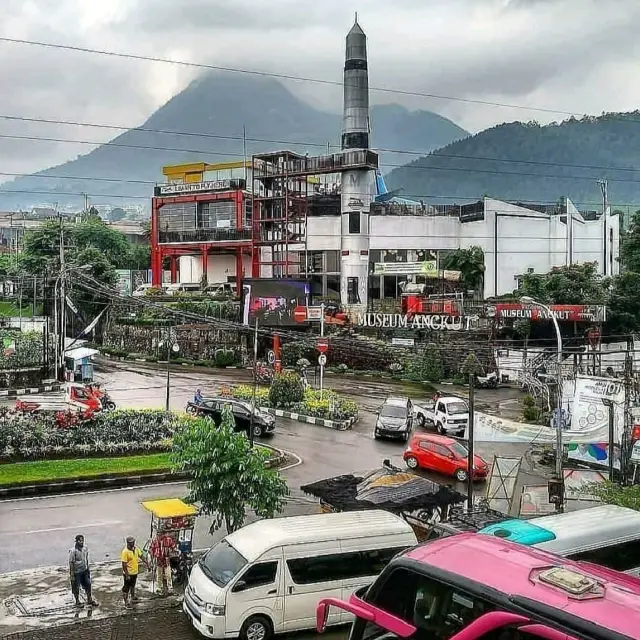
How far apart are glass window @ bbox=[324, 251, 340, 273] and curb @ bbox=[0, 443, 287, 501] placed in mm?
42961

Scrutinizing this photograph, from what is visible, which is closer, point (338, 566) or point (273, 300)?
point (338, 566)

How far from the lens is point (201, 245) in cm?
6856

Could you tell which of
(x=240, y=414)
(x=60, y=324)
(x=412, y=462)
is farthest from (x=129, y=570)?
(x=60, y=324)

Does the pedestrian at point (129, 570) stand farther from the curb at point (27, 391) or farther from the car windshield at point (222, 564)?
the curb at point (27, 391)

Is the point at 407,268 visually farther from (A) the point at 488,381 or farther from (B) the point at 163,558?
(B) the point at 163,558

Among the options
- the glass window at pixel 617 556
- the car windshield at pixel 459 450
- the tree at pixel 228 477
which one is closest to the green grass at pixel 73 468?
the tree at pixel 228 477

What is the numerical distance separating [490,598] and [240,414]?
21329 mm

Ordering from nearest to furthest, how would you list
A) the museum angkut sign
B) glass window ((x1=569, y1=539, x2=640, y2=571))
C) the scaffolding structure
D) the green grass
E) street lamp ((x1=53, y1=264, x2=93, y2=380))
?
glass window ((x1=569, y1=539, x2=640, y2=571)) < the green grass < street lamp ((x1=53, y1=264, x2=93, y2=380)) < the museum angkut sign < the scaffolding structure

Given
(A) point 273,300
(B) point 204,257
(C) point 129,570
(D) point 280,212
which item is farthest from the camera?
(B) point 204,257

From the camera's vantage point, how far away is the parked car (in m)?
27.1

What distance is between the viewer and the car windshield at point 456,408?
2886cm

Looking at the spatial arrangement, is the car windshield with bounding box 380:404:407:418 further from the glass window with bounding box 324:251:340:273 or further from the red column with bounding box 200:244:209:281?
the red column with bounding box 200:244:209:281

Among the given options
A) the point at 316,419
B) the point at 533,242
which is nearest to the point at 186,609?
the point at 316,419

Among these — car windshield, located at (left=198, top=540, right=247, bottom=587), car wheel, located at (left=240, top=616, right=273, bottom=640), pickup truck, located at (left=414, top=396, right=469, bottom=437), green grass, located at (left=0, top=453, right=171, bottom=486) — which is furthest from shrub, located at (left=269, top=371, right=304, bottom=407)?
car wheel, located at (left=240, top=616, right=273, bottom=640)
